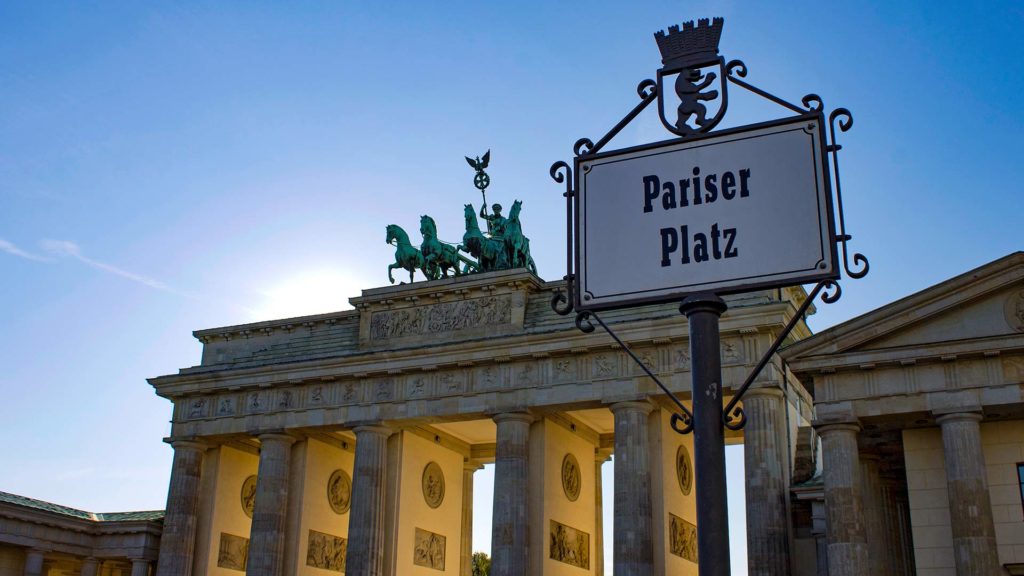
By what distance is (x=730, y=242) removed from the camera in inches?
224

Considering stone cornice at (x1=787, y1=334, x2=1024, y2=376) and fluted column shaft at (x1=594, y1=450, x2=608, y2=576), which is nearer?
stone cornice at (x1=787, y1=334, x2=1024, y2=376)

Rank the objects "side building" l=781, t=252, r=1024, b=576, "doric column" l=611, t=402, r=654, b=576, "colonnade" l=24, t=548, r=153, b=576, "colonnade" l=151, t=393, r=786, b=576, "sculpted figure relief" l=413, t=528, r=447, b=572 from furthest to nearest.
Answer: "colonnade" l=24, t=548, r=153, b=576, "sculpted figure relief" l=413, t=528, r=447, b=572, "colonnade" l=151, t=393, r=786, b=576, "doric column" l=611, t=402, r=654, b=576, "side building" l=781, t=252, r=1024, b=576

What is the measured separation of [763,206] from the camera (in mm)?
5734

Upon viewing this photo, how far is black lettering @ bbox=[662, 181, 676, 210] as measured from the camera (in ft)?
19.4

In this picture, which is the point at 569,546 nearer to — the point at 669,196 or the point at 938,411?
the point at 938,411

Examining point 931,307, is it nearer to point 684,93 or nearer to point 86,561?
point 684,93

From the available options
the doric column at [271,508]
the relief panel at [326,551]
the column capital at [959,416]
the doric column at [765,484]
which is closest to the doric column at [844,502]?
the column capital at [959,416]

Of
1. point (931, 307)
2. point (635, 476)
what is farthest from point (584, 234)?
point (635, 476)

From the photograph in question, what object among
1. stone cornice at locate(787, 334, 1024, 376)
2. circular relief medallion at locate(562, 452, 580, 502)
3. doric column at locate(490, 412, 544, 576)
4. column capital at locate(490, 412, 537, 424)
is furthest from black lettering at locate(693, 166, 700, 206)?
circular relief medallion at locate(562, 452, 580, 502)

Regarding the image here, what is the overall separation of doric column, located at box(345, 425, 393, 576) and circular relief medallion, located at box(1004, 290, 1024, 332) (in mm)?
25137

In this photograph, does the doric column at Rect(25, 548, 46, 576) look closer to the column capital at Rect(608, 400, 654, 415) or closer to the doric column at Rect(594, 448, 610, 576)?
the doric column at Rect(594, 448, 610, 576)

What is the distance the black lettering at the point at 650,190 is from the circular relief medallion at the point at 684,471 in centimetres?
3665

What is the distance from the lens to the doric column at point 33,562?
4591 cm

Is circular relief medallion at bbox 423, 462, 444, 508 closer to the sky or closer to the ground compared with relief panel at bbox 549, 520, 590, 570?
closer to the sky
